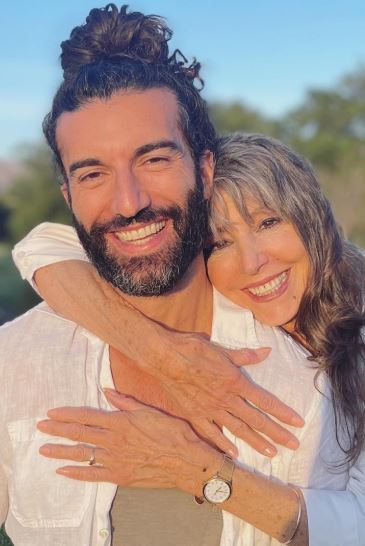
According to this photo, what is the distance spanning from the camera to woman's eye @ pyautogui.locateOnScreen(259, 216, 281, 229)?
3252mm

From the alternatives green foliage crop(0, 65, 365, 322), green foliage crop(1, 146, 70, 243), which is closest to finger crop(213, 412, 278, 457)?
green foliage crop(0, 65, 365, 322)

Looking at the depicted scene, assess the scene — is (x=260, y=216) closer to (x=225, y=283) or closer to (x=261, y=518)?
(x=225, y=283)

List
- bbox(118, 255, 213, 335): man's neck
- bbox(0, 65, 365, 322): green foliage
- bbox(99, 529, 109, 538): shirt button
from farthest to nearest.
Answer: bbox(0, 65, 365, 322): green foliage < bbox(118, 255, 213, 335): man's neck < bbox(99, 529, 109, 538): shirt button

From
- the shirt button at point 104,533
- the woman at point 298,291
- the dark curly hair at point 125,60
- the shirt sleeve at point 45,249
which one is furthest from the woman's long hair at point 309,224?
the shirt button at point 104,533

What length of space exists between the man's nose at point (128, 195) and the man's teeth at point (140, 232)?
0.26 ft

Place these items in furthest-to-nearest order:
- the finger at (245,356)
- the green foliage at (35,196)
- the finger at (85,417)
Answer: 1. the green foliage at (35,196)
2. the finger at (245,356)
3. the finger at (85,417)

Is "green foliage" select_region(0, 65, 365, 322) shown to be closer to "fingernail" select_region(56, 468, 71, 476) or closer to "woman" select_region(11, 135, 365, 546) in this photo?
"woman" select_region(11, 135, 365, 546)

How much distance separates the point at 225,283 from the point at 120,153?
76cm

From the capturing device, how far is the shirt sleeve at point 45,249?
3146 millimetres

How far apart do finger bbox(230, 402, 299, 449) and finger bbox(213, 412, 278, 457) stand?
0.02 meters

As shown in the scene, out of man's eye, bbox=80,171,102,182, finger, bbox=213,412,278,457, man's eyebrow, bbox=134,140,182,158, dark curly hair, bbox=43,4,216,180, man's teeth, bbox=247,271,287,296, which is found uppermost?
dark curly hair, bbox=43,4,216,180

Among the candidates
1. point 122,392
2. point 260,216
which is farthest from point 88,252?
point 260,216

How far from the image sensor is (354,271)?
343cm

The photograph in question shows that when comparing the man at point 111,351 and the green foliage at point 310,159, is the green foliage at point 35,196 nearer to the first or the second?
the green foliage at point 310,159
